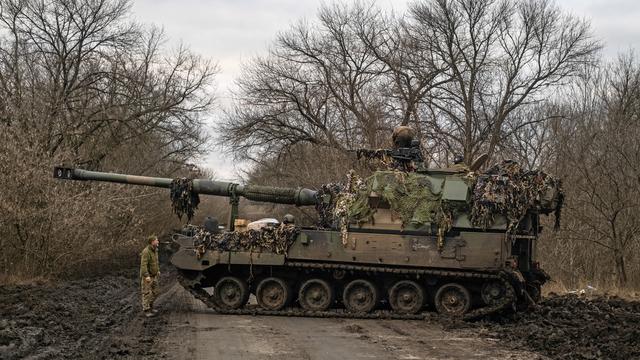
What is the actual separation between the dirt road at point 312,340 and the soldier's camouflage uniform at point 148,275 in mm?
494

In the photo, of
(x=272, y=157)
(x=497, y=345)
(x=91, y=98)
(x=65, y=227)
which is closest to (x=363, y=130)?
(x=272, y=157)

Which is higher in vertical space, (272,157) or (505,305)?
(272,157)

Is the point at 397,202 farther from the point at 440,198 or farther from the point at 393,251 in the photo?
the point at 393,251

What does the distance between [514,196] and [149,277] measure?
258 inches

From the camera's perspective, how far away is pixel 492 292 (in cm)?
1288

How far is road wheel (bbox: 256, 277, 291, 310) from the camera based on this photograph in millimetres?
13711

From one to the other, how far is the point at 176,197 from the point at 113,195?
527 centimetres

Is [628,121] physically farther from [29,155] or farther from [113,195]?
[29,155]

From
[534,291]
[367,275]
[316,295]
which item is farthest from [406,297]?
[534,291]

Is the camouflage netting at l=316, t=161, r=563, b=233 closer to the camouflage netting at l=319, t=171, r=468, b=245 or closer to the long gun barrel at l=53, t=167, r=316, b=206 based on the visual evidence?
the camouflage netting at l=319, t=171, r=468, b=245

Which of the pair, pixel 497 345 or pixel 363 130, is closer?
pixel 497 345

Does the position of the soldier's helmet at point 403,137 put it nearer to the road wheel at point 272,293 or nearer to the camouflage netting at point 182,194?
the road wheel at point 272,293

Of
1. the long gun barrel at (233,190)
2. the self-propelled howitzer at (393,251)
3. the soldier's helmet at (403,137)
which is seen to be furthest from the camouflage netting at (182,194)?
the soldier's helmet at (403,137)

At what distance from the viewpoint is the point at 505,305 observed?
491 inches
